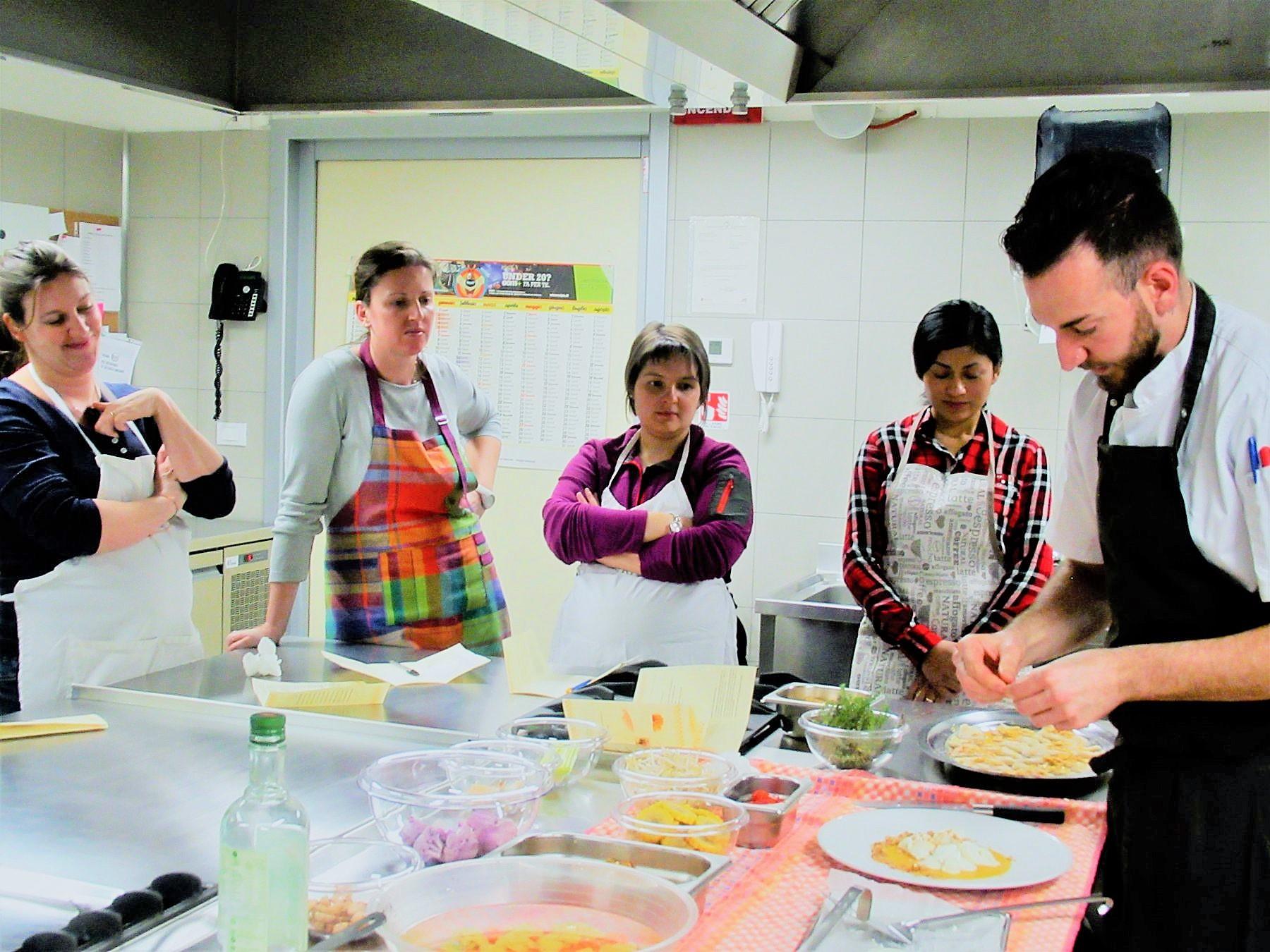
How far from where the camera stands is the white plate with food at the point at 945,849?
137 cm

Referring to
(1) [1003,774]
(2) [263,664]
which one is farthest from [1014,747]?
(2) [263,664]

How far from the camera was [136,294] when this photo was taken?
4711mm

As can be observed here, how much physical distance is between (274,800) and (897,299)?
3124mm

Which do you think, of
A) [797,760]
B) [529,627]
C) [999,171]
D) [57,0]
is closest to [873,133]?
[999,171]

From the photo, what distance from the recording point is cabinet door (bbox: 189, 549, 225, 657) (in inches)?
158

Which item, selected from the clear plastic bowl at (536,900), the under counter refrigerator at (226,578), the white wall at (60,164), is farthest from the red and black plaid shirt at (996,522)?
the white wall at (60,164)

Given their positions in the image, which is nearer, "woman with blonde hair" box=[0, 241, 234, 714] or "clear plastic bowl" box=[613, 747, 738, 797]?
"clear plastic bowl" box=[613, 747, 738, 797]

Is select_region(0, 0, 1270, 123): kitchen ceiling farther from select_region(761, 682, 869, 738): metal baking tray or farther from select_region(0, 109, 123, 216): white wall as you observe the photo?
select_region(0, 109, 123, 216): white wall

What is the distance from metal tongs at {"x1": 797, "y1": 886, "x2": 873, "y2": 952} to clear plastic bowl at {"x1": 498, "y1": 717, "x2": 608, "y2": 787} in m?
0.41

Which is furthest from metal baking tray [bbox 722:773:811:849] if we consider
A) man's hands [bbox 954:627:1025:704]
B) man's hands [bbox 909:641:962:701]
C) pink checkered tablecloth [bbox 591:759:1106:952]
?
man's hands [bbox 909:641:962:701]

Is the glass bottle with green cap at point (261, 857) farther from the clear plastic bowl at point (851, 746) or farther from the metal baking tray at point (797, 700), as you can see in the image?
the metal baking tray at point (797, 700)

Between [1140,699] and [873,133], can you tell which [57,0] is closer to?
[1140,699]

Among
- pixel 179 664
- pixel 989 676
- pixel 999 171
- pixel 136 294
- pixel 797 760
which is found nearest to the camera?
pixel 989 676

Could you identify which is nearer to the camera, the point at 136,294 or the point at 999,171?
the point at 999,171
